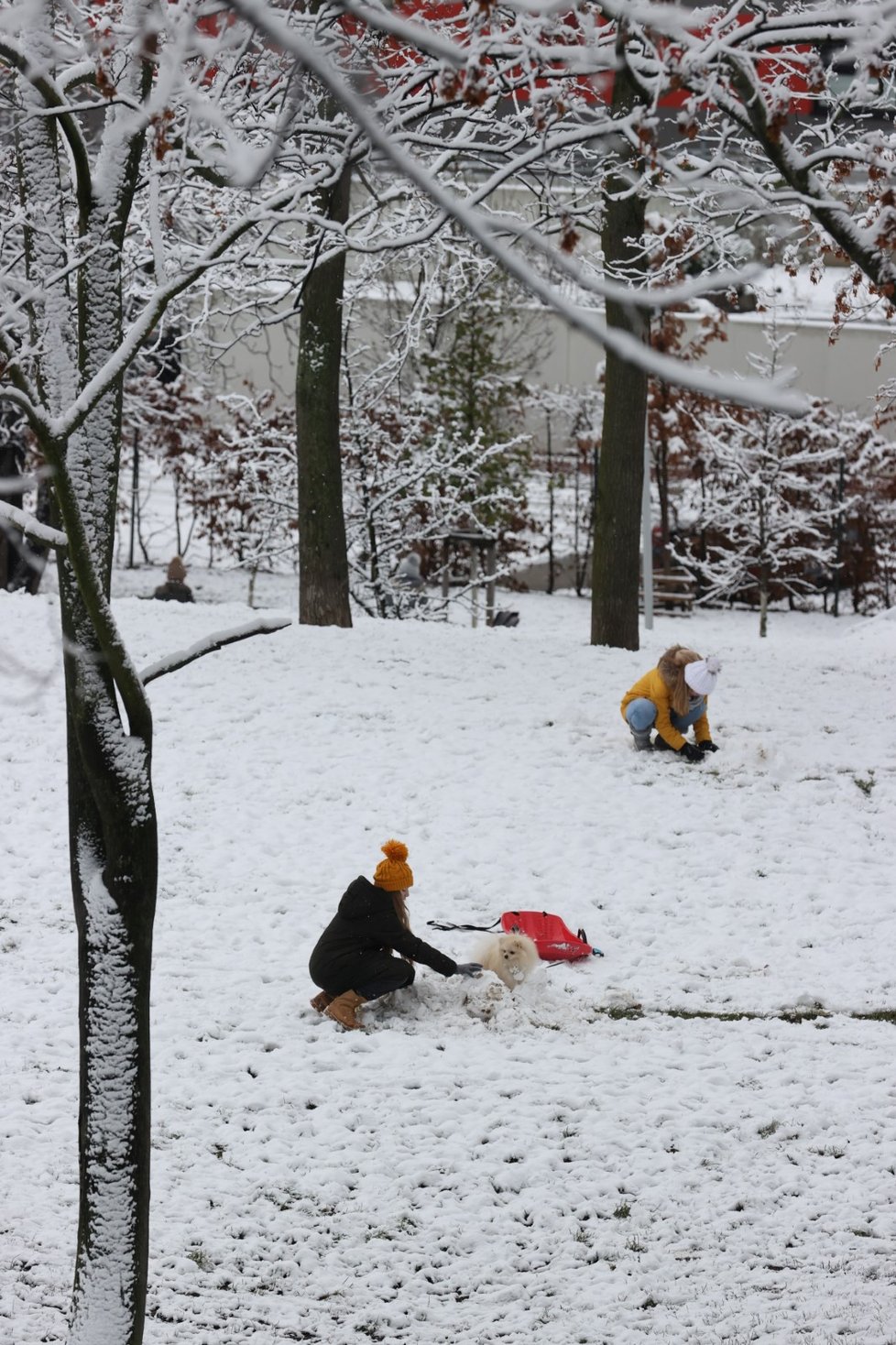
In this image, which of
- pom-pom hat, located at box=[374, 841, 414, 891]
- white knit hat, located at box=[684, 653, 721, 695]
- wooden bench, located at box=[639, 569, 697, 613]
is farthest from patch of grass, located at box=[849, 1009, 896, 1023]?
wooden bench, located at box=[639, 569, 697, 613]

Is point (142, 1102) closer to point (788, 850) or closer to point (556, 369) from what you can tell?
point (788, 850)

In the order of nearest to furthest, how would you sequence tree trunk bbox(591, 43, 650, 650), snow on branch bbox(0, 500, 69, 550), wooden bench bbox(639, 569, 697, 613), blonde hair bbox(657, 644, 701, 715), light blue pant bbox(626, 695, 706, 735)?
snow on branch bbox(0, 500, 69, 550) < blonde hair bbox(657, 644, 701, 715) < light blue pant bbox(626, 695, 706, 735) < tree trunk bbox(591, 43, 650, 650) < wooden bench bbox(639, 569, 697, 613)

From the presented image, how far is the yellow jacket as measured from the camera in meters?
9.61

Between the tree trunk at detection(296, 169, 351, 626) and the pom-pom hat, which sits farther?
the tree trunk at detection(296, 169, 351, 626)

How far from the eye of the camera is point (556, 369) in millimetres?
27984

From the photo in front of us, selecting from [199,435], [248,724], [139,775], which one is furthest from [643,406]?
[199,435]

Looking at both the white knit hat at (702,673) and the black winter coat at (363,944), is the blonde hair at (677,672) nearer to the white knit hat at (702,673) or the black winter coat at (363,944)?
the white knit hat at (702,673)

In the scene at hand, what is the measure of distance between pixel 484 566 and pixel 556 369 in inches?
316

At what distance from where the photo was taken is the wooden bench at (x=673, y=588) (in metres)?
23.0

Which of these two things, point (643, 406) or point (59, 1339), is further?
point (643, 406)

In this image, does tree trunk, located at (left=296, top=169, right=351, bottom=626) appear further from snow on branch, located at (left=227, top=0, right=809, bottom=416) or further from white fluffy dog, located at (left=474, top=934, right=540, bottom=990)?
snow on branch, located at (left=227, top=0, right=809, bottom=416)

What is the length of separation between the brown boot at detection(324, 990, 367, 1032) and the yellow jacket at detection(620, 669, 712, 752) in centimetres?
391

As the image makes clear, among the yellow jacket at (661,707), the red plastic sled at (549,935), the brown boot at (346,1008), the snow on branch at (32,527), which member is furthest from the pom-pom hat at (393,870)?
the yellow jacket at (661,707)

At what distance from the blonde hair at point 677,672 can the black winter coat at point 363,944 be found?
3593 mm
